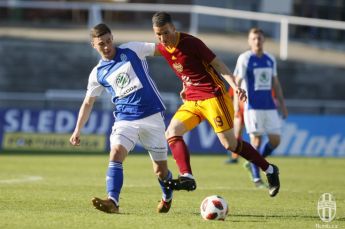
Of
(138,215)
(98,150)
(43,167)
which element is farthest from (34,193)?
(98,150)

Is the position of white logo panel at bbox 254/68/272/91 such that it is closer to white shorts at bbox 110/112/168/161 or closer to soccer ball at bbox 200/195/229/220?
white shorts at bbox 110/112/168/161

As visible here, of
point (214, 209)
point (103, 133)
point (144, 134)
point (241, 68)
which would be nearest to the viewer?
point (214, 209)

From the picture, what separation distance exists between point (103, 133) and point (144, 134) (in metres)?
12.3

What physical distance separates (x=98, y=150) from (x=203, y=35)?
8.56m

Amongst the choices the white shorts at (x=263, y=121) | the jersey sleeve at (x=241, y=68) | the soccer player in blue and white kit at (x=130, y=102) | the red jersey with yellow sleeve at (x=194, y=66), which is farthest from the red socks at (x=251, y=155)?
the white shorts at (x=263, y=121)

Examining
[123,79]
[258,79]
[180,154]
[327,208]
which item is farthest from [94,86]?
[258,79]

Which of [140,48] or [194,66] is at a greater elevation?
[140,48]

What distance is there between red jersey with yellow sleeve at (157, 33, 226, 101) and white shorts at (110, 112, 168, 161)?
0.80 m

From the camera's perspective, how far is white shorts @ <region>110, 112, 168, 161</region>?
950 centimetres

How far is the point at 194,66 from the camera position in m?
10.3

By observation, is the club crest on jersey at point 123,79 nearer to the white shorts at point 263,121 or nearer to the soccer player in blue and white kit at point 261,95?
the soccer player in blue and white kit at point 261,95

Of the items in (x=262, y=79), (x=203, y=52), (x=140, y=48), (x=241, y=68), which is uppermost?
(x=140, y=48)

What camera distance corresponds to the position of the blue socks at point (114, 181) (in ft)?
30.3

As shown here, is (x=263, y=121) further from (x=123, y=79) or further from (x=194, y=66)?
(x=123, y=79)
